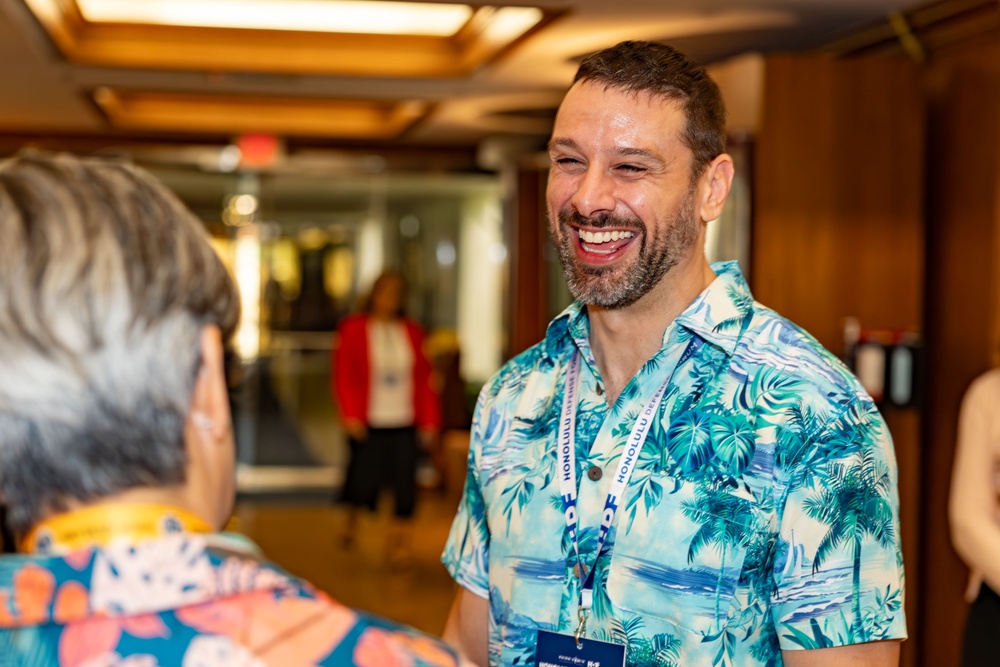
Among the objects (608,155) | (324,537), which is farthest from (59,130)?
(608,155)

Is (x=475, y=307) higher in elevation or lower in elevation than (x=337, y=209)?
lower

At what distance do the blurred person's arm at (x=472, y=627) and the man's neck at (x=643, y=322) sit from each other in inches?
16.0

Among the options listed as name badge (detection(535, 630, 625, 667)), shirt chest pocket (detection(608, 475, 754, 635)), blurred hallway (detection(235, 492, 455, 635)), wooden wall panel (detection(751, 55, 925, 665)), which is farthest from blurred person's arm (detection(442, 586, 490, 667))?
blurred hallway (detection(235, 492, 455, 635))

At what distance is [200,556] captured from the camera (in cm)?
90

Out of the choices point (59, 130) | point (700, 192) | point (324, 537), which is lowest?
point (324, 537)

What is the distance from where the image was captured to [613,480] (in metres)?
1.68

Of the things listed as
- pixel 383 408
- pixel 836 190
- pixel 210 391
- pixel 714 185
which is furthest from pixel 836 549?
pixel 383 408

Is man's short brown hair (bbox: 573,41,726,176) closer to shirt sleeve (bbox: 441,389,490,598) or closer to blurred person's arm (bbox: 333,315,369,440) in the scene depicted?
shirt sleeve (bbox: 441,389,490,598)

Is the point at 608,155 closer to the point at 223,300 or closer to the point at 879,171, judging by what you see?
the point at 223,300

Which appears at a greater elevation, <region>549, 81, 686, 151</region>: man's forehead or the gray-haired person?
<region>549, 81, 686, 151</region>: man's forehead

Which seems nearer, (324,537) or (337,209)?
(324,537)

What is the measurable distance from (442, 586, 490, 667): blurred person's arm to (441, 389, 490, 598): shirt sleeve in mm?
19

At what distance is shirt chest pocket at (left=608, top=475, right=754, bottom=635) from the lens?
160 cm

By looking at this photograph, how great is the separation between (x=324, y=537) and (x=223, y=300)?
7.44 metres
